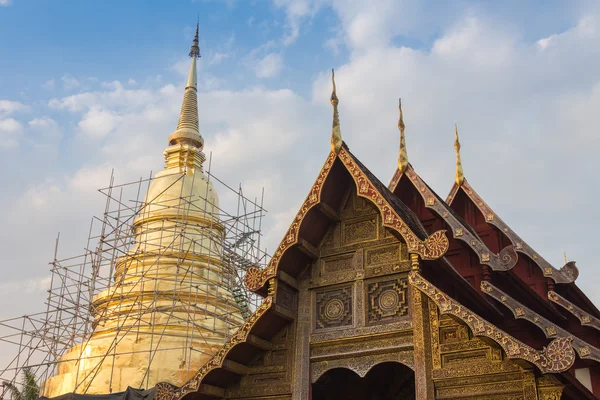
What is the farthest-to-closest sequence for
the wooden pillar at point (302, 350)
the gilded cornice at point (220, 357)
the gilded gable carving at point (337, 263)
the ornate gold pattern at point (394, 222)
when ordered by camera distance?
1. the gilded gable carving at point (337, 263)
2. the gilded cornice at point (220, 357)
3. the wooden pillar at point (302, 350)
4. the ornate gold pattern at point (394, 222)

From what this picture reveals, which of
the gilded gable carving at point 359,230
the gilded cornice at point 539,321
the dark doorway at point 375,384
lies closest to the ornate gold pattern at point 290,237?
the gilded gable carving at point 359,230

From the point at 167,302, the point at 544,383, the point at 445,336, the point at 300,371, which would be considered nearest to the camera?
the point at 544,383

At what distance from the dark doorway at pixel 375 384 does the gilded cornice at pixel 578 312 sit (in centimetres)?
277

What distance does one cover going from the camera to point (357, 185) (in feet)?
35.2

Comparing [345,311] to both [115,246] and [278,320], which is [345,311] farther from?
[115,246]

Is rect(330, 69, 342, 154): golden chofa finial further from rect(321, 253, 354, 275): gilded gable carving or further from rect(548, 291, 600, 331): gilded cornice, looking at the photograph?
rect(548, 291, 600, 331): gilded cornice

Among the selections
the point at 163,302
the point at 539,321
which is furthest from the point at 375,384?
the point at 163,302

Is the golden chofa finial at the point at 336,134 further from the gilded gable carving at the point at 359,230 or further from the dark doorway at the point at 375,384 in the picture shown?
the dark doorway at the point at 375,384

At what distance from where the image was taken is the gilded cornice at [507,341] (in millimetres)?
7910

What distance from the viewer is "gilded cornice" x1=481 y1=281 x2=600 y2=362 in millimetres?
8820

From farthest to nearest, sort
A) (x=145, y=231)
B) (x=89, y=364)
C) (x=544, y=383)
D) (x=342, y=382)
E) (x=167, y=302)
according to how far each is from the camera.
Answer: (x=145, y=231)
(x=167, y=302)
(x=89, y=364)
(x=342, y=382)
(x=544, y=383)

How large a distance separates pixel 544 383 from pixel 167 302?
38.1 ft

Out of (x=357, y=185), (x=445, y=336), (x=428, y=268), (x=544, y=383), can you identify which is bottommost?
(x=544, y=383)

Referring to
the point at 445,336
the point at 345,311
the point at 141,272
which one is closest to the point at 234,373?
the point at 345,311
